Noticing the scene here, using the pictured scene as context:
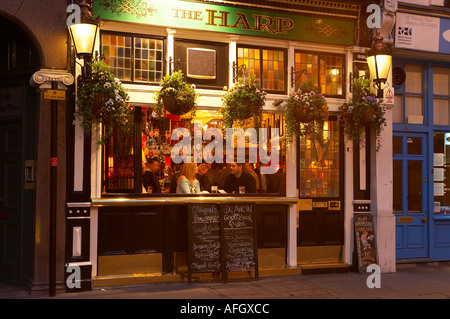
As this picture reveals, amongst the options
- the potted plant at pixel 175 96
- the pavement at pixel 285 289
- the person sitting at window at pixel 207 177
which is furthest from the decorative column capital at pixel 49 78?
the pavement at pixel 285 289

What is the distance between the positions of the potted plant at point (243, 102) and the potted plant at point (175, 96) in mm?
682

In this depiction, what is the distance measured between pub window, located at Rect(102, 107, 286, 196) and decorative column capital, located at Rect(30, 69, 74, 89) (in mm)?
1180

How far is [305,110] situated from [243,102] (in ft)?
3.89

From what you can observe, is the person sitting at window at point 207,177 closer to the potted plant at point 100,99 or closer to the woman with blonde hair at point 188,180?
the woman with blonde hair at point 188,180

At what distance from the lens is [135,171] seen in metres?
9.01

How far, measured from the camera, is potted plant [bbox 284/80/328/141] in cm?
954

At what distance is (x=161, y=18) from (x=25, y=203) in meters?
3.92

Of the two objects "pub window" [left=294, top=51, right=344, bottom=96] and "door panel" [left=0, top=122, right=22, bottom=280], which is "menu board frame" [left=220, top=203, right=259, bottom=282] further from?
"door panel" [left=0, top=122, right=22, bottom=280]

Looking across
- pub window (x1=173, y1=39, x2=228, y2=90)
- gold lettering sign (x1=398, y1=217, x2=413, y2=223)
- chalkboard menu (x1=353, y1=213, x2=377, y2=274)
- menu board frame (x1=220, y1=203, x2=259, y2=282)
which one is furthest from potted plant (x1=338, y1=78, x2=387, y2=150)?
menu board frame (x1=220, y1=203, x2=259, y2=282)

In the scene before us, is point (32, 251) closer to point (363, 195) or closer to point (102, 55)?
point (102, 55)

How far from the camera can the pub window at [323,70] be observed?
10.3 m

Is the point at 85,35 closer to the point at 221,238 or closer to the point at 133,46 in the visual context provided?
the point at 133,46

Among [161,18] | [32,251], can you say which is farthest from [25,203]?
[161,18]

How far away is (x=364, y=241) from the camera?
10234 millimetres
